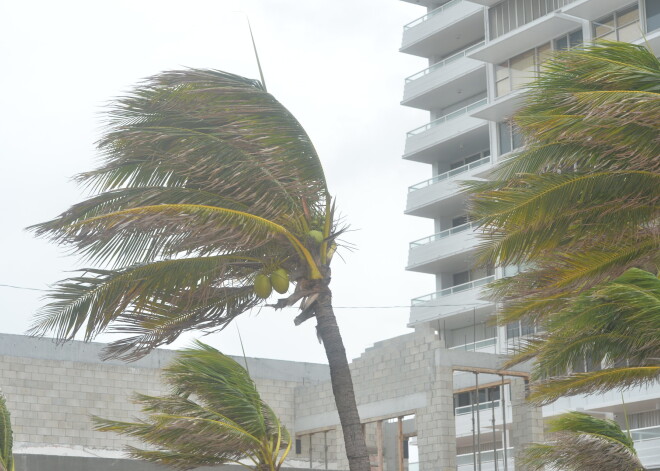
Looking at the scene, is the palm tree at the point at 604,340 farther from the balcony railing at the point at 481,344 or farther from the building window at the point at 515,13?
the balcony railing at the point at 481,344

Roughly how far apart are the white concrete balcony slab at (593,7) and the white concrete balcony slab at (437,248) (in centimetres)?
1177

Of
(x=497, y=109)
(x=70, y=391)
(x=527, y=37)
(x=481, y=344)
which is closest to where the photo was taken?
(x=70, y=391)

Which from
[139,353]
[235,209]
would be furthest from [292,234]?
[139,353]

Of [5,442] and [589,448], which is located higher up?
[5,442]

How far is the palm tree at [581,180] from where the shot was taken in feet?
36.5

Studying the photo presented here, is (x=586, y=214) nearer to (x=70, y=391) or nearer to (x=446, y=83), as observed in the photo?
(x=70, y=391)

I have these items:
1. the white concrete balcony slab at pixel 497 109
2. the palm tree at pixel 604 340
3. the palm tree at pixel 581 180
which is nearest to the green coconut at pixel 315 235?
the palm tree at pixel 581 180

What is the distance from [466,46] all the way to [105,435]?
30975 millimetres

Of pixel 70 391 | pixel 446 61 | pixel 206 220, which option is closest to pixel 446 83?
pixel 446 61

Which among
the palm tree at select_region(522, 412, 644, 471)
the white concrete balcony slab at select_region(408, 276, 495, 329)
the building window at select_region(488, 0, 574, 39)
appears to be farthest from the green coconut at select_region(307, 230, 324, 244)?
the white concrete balcony slab at select_region(408, 276, 495, 329)

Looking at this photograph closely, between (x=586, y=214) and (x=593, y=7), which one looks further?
(x=593, y=7)

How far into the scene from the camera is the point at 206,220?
535 inches

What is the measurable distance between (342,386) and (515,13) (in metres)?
33.6

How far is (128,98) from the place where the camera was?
14844mm
